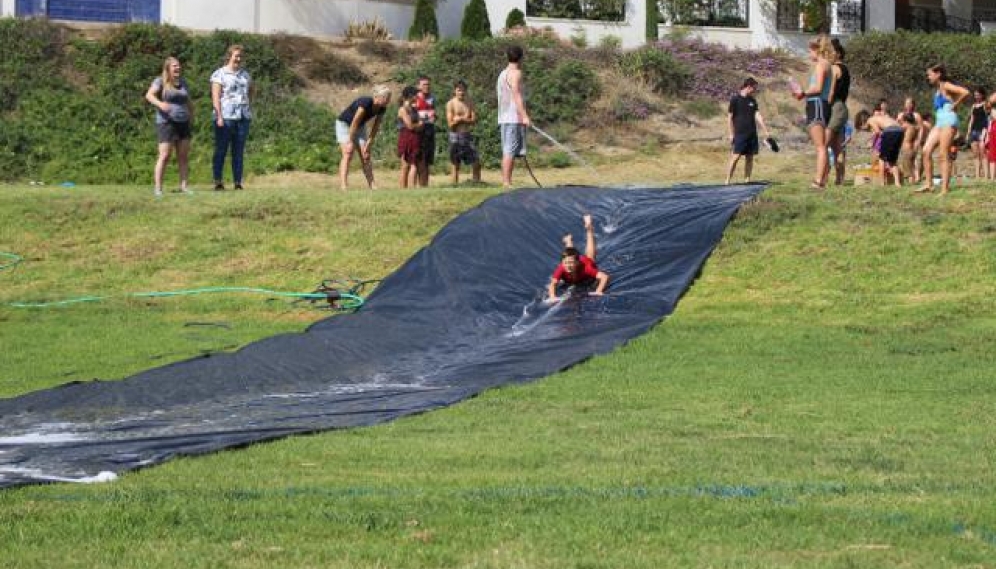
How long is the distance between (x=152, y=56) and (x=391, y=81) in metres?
5.19

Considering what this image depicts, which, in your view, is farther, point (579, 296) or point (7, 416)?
point (579, 296)

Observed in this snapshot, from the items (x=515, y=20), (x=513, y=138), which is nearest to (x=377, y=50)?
(x=515, y=20)

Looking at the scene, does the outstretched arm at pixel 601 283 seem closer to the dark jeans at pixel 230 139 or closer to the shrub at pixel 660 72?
the dark jeans at pixel 230 139

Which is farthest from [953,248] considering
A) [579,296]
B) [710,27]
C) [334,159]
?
[710,27]

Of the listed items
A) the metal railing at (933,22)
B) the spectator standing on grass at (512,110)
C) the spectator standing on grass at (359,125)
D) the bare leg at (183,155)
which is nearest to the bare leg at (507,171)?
the spectator standing on grass at (512,110)

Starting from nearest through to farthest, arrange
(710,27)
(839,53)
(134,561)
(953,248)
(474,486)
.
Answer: (134,561), (474,486), (953,248), (839,53), (710,27)

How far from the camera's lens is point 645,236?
17484 millimetres

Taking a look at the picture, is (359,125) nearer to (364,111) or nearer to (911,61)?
(364,111)

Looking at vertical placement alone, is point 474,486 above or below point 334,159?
below

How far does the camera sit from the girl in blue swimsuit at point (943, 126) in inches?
723

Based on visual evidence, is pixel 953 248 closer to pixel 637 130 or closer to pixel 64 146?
pixel 637 130

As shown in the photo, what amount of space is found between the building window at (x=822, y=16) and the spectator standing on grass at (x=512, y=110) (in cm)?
2261

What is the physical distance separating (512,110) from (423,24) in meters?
17.8

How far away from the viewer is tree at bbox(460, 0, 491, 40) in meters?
37.9
